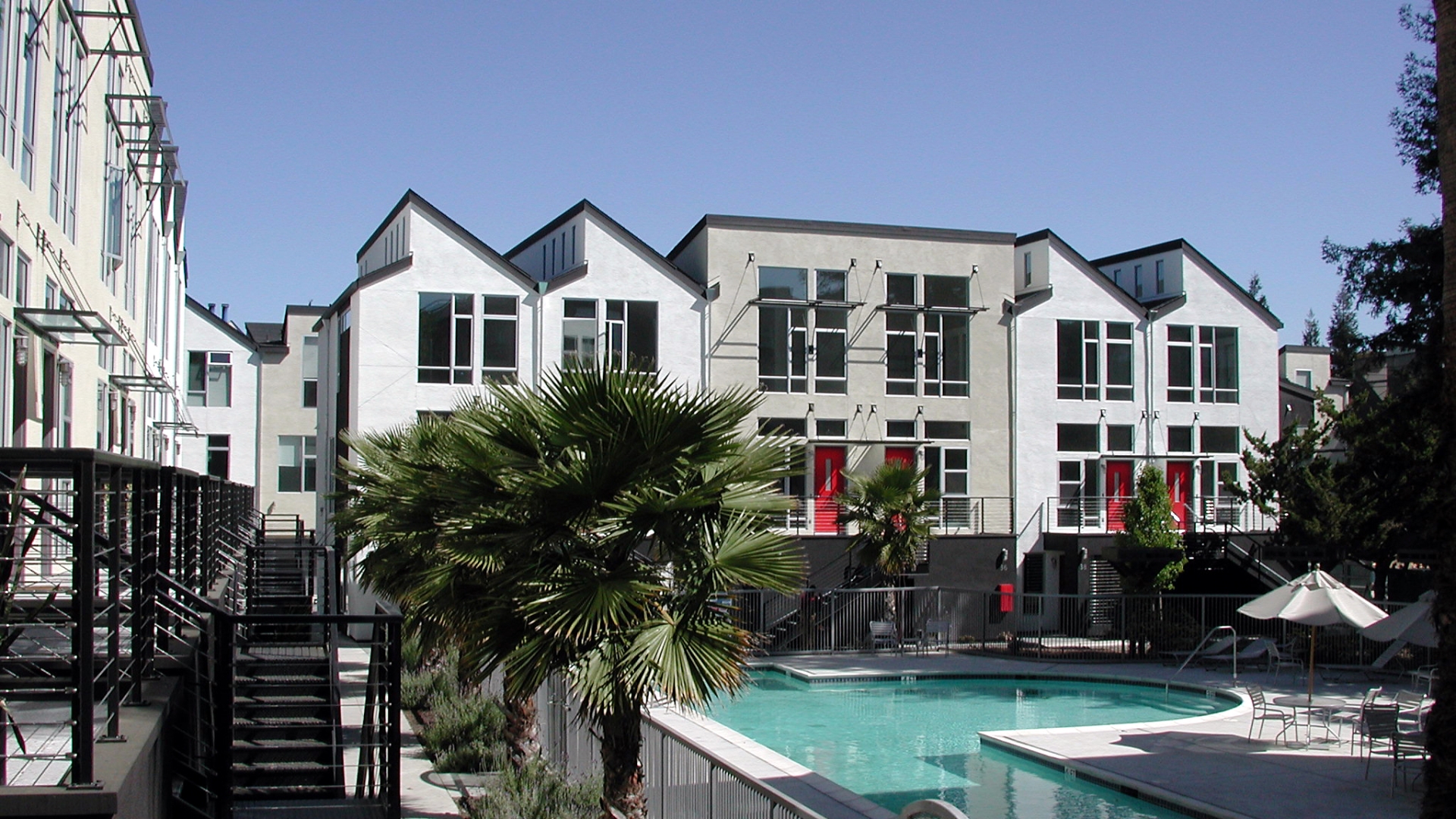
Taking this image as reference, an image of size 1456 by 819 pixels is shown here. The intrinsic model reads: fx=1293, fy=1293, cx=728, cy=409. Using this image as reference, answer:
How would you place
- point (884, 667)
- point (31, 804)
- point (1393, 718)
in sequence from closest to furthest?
point (31, 804) → point (1393, 718) → point (884, 667)

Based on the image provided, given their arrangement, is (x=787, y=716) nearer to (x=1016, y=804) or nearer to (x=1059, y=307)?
(x=1016, y=804)

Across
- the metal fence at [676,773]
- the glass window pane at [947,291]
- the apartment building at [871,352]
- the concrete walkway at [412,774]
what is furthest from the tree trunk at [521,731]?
the glass window pane at [947,291]

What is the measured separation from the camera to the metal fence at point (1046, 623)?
26.2 m

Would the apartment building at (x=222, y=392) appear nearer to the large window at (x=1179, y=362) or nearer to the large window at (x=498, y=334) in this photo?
the large window at (x=498, y=334)

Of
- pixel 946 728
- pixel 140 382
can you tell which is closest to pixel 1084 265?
pixel 946 728

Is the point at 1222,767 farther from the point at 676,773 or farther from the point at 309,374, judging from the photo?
the point at 309,374

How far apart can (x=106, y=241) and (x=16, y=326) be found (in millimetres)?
6873

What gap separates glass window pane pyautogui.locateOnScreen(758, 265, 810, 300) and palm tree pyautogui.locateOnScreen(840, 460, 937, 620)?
6.36m

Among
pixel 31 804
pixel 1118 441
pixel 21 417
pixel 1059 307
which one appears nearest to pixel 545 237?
pixel 1059 307

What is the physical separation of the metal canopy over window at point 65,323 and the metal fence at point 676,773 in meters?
6.73

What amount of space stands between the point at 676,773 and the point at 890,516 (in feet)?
62.3

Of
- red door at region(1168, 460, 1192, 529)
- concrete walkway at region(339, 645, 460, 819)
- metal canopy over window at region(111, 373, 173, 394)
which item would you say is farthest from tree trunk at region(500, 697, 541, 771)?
red door at region(1168, 460, 1192, 529)

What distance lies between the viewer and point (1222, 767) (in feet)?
49.2

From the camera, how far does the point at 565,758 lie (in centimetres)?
1396
